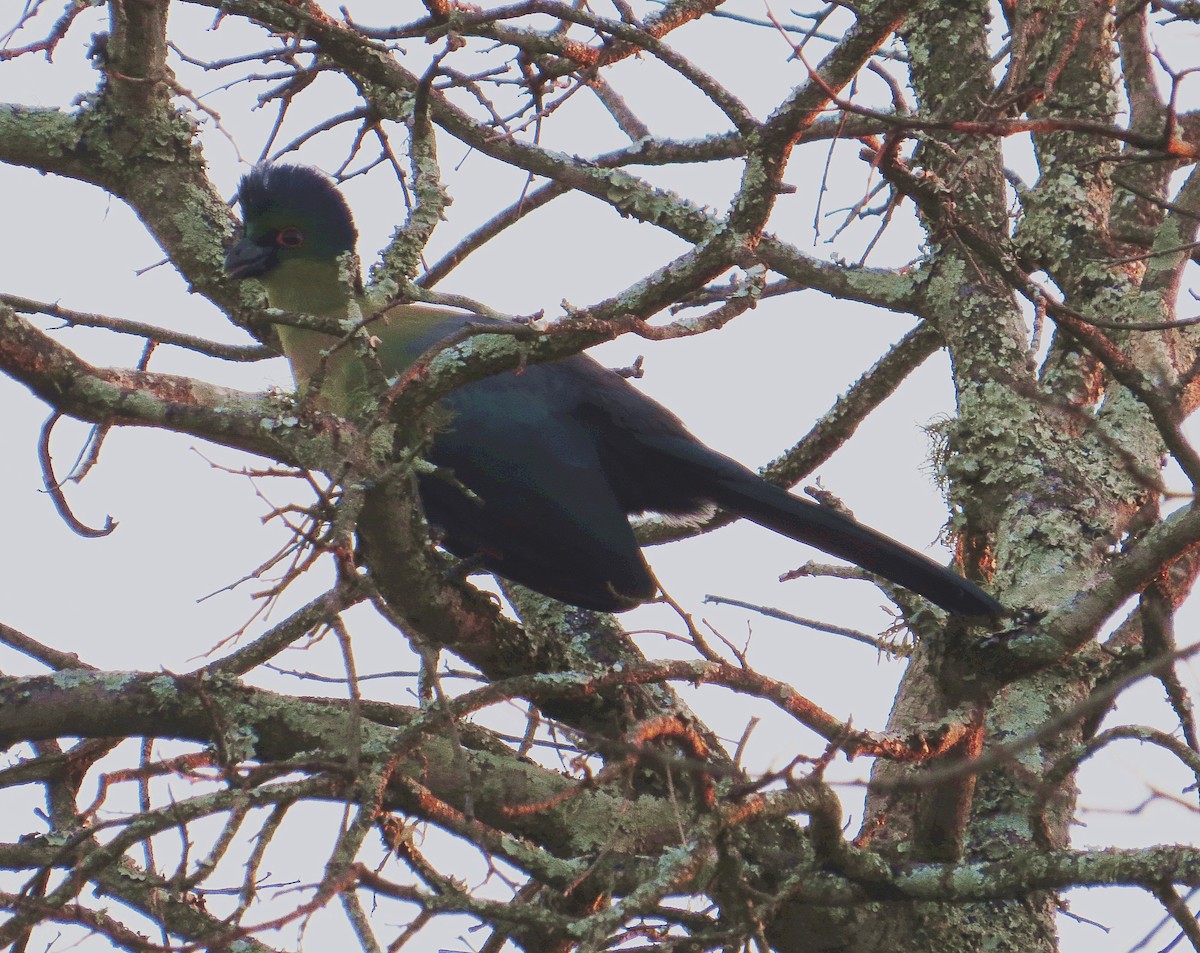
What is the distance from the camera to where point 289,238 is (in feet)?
15.6

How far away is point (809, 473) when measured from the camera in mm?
4191

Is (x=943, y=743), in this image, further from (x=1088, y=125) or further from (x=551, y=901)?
(x=1088, y=125)

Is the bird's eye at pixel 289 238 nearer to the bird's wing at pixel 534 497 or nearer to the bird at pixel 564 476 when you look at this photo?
the bird at pixel 564 476

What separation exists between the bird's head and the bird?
41 millimetres

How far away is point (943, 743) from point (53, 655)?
1850 millimetres

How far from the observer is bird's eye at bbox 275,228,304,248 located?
4.68 m

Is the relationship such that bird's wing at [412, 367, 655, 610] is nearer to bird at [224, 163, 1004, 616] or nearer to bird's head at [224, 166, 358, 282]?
bird at [224, 163, 1004, 616]

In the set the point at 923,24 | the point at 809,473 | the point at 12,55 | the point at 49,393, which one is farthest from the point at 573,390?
the point at 49,393

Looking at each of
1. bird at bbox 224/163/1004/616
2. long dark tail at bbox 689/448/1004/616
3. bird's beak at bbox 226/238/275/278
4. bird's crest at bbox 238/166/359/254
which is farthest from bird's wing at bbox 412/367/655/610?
bird's crest at bbox 238/166/359/254

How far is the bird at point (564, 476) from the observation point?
3.78 meters

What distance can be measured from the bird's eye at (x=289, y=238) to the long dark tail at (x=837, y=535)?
1596 millimetres

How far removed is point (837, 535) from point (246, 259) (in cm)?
179

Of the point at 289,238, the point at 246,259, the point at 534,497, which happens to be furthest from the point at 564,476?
the point at 289,238

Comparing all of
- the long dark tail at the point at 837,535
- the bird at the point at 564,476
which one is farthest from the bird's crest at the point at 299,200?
the long dark tail at the point at 837,535
